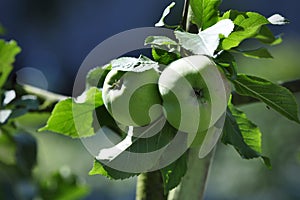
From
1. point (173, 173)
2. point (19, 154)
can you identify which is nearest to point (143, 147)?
point (173, 173)

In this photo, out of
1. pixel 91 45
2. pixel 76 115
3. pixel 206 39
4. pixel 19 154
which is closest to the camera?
pixel 206 39

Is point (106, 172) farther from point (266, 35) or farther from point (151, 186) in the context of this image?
point (266, 35)

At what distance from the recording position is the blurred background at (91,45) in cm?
276

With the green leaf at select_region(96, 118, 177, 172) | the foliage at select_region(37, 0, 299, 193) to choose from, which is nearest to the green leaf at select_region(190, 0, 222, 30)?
the foliage at select_region(37, 0, 299, 193)

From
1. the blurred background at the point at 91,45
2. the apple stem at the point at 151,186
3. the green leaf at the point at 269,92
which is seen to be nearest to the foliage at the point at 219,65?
the green leaf at the point at 269,92

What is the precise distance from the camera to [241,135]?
2.30ft

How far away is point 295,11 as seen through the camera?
21.4ft

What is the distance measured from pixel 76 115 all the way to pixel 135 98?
110mm

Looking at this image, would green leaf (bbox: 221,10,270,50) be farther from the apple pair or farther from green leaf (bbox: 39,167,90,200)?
green leaf (bbox: 39,167,90,200)

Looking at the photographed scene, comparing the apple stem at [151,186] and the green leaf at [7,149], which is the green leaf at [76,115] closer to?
the apple stem at [151,186]

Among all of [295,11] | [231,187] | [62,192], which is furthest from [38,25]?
[62,192]

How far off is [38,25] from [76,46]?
0.63 metres

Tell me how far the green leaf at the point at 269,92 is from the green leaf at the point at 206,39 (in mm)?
76

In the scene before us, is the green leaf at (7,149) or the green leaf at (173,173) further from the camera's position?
the green leaf at (7,149)
